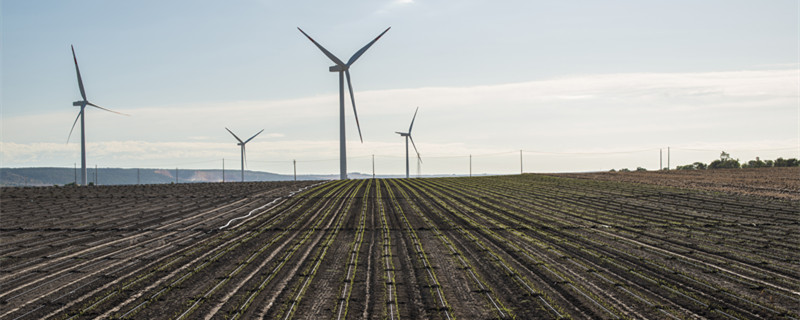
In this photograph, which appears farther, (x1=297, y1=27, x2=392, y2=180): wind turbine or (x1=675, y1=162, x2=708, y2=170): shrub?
(x1=675, y1=162, x2=708, y2=170): shrub

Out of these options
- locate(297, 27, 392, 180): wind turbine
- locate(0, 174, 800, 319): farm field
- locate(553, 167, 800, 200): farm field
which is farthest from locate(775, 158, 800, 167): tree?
locate(297, 27, 392, 180): wind turbine

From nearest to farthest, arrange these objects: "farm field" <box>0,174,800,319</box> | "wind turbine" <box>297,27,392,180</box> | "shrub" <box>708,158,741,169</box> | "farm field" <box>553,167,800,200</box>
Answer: "farm field" <box>0,174,800,319</box> < "farm field" <box>553,167,800,200</box> < "wind turbine" <box>297,27,392,180</box> < "shrub" <box>708,158,741,169</box>

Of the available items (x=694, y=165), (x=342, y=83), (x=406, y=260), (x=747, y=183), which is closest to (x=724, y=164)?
(x=694, y=165)

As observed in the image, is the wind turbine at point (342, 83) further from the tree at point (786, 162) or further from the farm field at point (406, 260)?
the tree at point (786, 162)

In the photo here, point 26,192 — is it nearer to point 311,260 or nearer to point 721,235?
point 311,260

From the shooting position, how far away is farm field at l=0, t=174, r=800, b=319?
14.6 m

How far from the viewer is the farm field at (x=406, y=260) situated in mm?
14641

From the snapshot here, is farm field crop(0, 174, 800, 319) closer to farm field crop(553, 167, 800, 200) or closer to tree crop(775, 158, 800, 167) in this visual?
farm field crop(553, 167, 800, 200)

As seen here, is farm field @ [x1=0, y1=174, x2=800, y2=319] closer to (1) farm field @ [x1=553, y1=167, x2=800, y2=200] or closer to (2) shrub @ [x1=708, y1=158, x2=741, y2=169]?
(1) farm field @ [x1=553, y1=167, x2=800, y2=200]

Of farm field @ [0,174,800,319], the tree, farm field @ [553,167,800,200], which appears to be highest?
the tree

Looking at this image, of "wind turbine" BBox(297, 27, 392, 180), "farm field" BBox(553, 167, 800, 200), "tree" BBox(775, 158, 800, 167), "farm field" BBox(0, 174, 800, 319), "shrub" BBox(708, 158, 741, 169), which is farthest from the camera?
"shrub" BBox(708, 158, 741, 169)

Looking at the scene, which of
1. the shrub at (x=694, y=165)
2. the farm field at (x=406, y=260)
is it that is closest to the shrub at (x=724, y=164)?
the shrub at (x=694, y=165)

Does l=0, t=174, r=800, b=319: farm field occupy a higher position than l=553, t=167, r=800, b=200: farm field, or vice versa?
l=553, t=167, r=800, b=200: farm field

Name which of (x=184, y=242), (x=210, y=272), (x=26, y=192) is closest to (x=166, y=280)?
(x=210, y=272)
